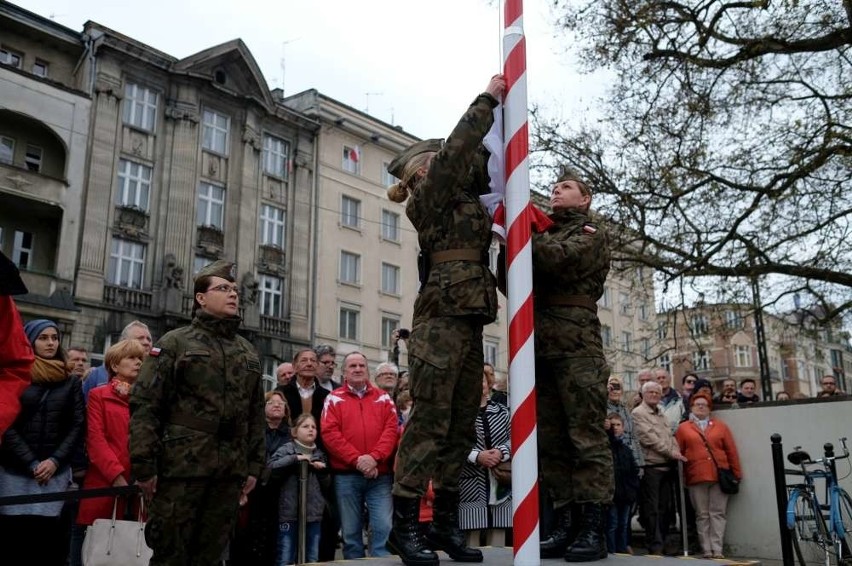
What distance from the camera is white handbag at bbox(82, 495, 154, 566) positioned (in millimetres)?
5449

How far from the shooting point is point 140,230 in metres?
29.7

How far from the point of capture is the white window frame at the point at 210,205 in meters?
32.0

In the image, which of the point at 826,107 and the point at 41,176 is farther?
the point at 41,176

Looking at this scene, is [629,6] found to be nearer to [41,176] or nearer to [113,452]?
[113,452]

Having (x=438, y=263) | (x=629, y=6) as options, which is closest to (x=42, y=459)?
(x=438, y=263)

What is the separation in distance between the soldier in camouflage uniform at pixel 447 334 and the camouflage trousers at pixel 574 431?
55 centimetres

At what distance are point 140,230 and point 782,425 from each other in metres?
25.4

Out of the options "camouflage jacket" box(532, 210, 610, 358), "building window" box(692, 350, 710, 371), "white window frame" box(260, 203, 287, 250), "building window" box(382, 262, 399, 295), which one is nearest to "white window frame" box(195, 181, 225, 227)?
"white window frame" box(260, 203, 287, 250)

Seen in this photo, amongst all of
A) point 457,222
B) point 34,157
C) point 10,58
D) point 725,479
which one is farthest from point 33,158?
point 457,222

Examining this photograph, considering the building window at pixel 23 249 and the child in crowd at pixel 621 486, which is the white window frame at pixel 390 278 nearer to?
the building window at pixel 23 249

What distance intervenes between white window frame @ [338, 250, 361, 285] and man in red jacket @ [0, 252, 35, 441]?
108ft

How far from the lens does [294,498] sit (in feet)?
24.4

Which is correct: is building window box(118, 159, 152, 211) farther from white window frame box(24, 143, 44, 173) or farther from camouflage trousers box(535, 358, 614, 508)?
camouflage trousers box(535, 358, 614, 508)

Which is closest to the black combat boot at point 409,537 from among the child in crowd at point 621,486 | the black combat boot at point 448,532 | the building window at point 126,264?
the black combat boot at point 448,532
